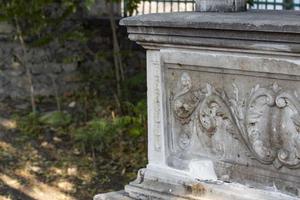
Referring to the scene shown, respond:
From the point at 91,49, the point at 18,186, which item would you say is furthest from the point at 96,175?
the point at 91,49

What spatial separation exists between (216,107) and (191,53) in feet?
1.00

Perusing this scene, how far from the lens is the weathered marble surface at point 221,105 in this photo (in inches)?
144

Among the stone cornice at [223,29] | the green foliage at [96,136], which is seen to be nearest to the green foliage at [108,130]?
the green foliage at [96,136]

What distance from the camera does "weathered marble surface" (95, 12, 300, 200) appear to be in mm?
3670

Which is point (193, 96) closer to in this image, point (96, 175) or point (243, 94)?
point (243, 94)

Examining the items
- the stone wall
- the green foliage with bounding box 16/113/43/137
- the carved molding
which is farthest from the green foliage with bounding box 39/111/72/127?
the carved molding

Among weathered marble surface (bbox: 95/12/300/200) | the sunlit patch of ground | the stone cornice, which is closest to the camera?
the stone cornice

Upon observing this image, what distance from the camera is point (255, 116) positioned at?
3805 mm

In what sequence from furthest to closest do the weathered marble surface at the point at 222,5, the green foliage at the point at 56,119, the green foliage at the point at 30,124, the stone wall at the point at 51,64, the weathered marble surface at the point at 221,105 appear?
the stone wall at the point at 51,64 < the green foliage at the point at 56,119 < the green foliage at the point at 30,124 < the weathered marble surface at the point at 222,5 < the weathered marble surface at the point at 221,105

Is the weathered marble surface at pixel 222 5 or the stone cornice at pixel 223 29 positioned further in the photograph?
the weathered marble surface at pixel 222 5

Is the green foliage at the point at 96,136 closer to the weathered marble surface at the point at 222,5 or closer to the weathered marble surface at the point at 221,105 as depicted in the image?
the weathered marble surface at the point at 221,105

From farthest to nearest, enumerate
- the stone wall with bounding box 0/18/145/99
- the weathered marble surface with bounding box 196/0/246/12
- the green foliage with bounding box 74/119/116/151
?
the stone wall with bounding box 0/18/145/99 < the green foliage with bounding box 74/119/116/151 < the weathered marble surface with bounding box 196/0/246/12

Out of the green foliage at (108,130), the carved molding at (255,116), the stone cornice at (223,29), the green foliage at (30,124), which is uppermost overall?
the stone cornice at (223,29)

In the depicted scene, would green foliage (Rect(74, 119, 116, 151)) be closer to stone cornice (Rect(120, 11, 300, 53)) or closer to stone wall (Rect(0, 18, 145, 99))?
stone wall (Rect(0, 18, 145, 99))
